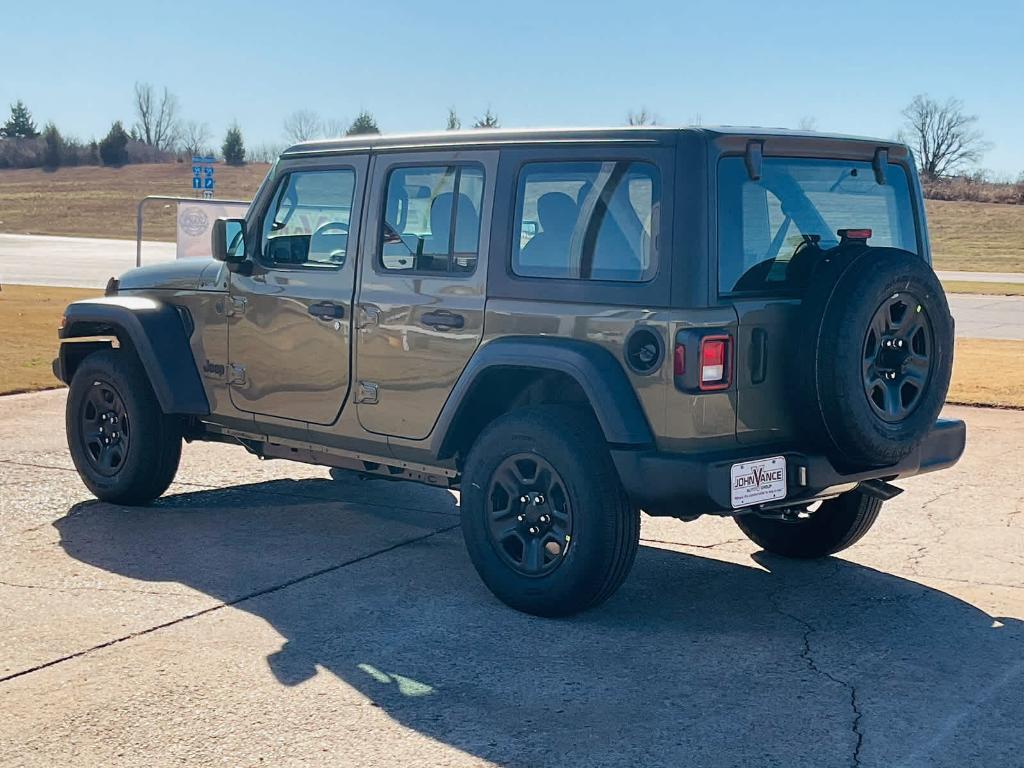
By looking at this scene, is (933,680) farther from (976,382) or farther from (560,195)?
(976,382)

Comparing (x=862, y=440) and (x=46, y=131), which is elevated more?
(x=46, y=131)

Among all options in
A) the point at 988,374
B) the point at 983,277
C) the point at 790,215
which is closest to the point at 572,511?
the point at 790,215

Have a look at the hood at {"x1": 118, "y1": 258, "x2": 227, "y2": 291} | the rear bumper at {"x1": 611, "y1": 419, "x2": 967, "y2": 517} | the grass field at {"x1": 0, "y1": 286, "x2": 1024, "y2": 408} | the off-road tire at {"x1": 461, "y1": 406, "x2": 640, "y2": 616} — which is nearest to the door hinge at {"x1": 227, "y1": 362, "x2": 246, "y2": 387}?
the hood at {"x1": 118, "y1": 258, "x2": 227, "y2": 291}

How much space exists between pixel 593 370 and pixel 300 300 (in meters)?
1.86

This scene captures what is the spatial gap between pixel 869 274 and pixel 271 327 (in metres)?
2.92

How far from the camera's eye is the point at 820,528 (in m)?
6.19

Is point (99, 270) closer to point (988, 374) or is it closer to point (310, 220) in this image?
point (988, 374)

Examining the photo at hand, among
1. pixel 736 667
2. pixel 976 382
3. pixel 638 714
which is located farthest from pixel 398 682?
pixel 976 382

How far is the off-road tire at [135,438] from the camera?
6918 millimetres

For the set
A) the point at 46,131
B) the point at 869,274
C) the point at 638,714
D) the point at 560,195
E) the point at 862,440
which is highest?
the point at 46,131

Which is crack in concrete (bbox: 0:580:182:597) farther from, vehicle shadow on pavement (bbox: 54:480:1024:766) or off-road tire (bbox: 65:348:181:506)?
off-road tire (bbox: 65:348:181:506)

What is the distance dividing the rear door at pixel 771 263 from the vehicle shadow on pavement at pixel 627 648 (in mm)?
874

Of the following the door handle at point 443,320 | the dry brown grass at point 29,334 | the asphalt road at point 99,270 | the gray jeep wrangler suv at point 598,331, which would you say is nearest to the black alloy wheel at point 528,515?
the gray jeep wrangler suv at point 598,331

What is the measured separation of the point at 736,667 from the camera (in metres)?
4.71
